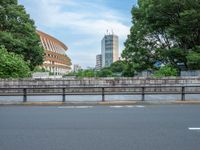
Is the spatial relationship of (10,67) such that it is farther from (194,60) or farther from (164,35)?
(164,35)

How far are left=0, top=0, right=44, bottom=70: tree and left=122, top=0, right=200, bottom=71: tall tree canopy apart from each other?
1311cm

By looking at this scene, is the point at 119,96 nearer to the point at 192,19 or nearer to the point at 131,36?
the point at 192,19

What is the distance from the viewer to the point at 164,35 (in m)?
45.9

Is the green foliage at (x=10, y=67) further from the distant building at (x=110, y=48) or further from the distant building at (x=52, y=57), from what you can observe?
the distant building at (x=110, y=48)

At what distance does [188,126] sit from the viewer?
10.5 m

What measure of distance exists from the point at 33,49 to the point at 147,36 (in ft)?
54.1

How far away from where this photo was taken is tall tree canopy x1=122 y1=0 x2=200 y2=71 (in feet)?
121

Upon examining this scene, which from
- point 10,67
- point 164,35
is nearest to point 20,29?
point 10,67

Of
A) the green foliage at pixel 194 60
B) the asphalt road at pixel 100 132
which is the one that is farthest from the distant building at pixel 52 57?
the asphalt road at pixel 100 132

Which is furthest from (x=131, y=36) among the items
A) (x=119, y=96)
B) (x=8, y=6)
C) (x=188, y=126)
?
(x=188, y=126)

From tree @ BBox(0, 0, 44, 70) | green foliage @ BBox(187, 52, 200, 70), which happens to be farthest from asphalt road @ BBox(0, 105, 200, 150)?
tree @ BBox(0, 0, 44, 70)

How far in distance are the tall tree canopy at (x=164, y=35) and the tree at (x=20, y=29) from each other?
13.1m

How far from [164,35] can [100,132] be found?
125 feet

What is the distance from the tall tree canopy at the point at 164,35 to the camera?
37.0m
